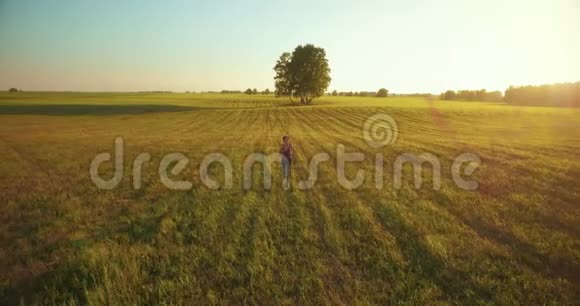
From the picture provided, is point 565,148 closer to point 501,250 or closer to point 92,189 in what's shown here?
point 501,250

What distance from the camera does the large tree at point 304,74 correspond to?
72.5 metres

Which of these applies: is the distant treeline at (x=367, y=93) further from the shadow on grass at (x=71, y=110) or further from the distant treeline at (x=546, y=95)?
the shadow on grass at (x=71, y=110)

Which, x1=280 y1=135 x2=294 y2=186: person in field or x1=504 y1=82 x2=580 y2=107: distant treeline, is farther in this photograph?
x1=504 y1=82 x2=580 y2=107: distant treeline

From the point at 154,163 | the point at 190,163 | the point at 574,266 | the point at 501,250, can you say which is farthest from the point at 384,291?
the point at 154,163

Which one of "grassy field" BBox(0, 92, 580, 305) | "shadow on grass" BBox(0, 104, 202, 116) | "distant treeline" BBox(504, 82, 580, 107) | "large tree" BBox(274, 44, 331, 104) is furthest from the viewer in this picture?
"distant treeline" BBox(504, 82, 580, 107)

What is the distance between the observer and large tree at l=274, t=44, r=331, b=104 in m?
72.5

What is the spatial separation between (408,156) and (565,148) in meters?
13.0

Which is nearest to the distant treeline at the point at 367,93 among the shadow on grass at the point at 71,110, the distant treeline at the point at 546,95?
the distant treeline at the point at 546,95

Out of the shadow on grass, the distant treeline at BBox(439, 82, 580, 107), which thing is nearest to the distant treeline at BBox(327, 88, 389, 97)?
the distant treeline at BBox(439, 82, 580, 107)

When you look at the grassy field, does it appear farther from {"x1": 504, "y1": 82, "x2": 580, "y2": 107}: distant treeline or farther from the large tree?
{"x1": 504, "y1": 82, "x2": 580, "y2": 107}: distant treeline

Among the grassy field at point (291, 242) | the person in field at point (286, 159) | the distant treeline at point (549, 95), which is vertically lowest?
the grassy field at point (291, 242)

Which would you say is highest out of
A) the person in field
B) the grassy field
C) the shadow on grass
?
the shadow on grass

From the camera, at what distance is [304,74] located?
7238cm

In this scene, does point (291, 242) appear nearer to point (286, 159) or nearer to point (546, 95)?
point (286, 159)
